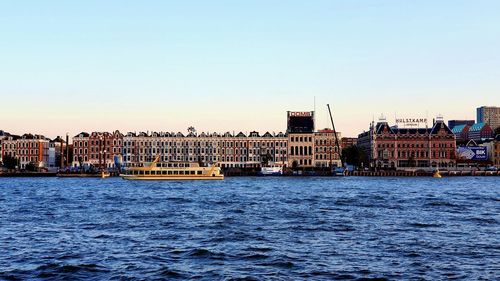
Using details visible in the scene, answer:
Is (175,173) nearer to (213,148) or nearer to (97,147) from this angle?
(213,148)

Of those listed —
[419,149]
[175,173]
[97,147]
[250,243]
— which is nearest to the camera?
[250,243]

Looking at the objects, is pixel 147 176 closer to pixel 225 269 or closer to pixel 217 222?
pixel 217 222

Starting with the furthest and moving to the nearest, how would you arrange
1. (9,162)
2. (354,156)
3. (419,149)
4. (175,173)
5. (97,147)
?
1. (419,149)
2. (97,147)
3. (9,162)
4. (354,156)
5. (175,173)

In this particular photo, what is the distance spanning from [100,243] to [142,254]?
4.48 m

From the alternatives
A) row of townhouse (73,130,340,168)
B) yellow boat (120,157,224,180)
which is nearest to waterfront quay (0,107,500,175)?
row of townhouse (73,130,340,168)

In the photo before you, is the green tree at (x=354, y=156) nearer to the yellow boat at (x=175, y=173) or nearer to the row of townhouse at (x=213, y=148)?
the row of townhouse at (x=213, y=148)

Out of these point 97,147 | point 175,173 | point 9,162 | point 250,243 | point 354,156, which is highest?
point 97,147

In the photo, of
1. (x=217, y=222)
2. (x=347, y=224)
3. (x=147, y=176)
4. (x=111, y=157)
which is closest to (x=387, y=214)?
(x=347, y=224)

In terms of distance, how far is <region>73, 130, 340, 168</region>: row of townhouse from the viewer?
19675 centimetres

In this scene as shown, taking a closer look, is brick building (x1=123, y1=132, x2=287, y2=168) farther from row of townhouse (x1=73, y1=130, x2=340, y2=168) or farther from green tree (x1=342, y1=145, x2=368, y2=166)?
green tree (x1=342, y1=145, x2=368, y2=166)

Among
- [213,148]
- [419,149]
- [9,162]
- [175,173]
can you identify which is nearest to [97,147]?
[9,162]

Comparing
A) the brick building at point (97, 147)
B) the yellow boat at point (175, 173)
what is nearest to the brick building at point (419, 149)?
the brick building at point (97, 147)

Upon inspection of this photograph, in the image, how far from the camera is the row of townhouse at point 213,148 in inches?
7746

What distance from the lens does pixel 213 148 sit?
19812 cm
